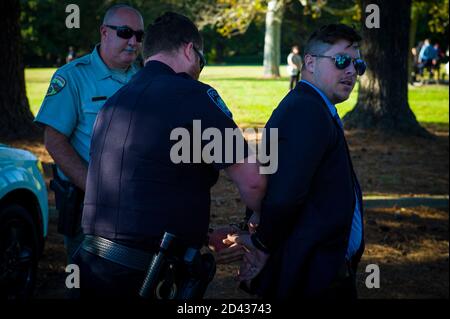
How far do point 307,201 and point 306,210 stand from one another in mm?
41

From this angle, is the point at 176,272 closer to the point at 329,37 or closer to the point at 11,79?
the point at 329,37

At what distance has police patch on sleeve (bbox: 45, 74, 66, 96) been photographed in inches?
161

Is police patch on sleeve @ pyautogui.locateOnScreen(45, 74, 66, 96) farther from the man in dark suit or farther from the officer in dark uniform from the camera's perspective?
the man in dark suit

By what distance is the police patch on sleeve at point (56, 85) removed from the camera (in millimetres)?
4102

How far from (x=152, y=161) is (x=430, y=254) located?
482 cm

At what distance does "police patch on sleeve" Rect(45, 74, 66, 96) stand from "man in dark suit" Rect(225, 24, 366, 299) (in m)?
1.66

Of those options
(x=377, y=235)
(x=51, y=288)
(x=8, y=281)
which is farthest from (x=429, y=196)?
(x=8, y=281)

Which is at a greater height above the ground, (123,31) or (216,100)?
(123,31)

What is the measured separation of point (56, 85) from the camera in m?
4.13

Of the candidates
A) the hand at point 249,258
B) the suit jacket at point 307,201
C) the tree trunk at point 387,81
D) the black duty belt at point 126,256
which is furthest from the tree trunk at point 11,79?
the suit jacket at point 307,201

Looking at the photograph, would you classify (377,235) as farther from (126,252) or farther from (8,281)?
(126,252)

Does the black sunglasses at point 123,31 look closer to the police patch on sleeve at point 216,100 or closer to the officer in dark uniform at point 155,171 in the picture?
the officer in dark uniform at point 155,171

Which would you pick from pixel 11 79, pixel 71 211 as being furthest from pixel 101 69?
pixel 11 79
